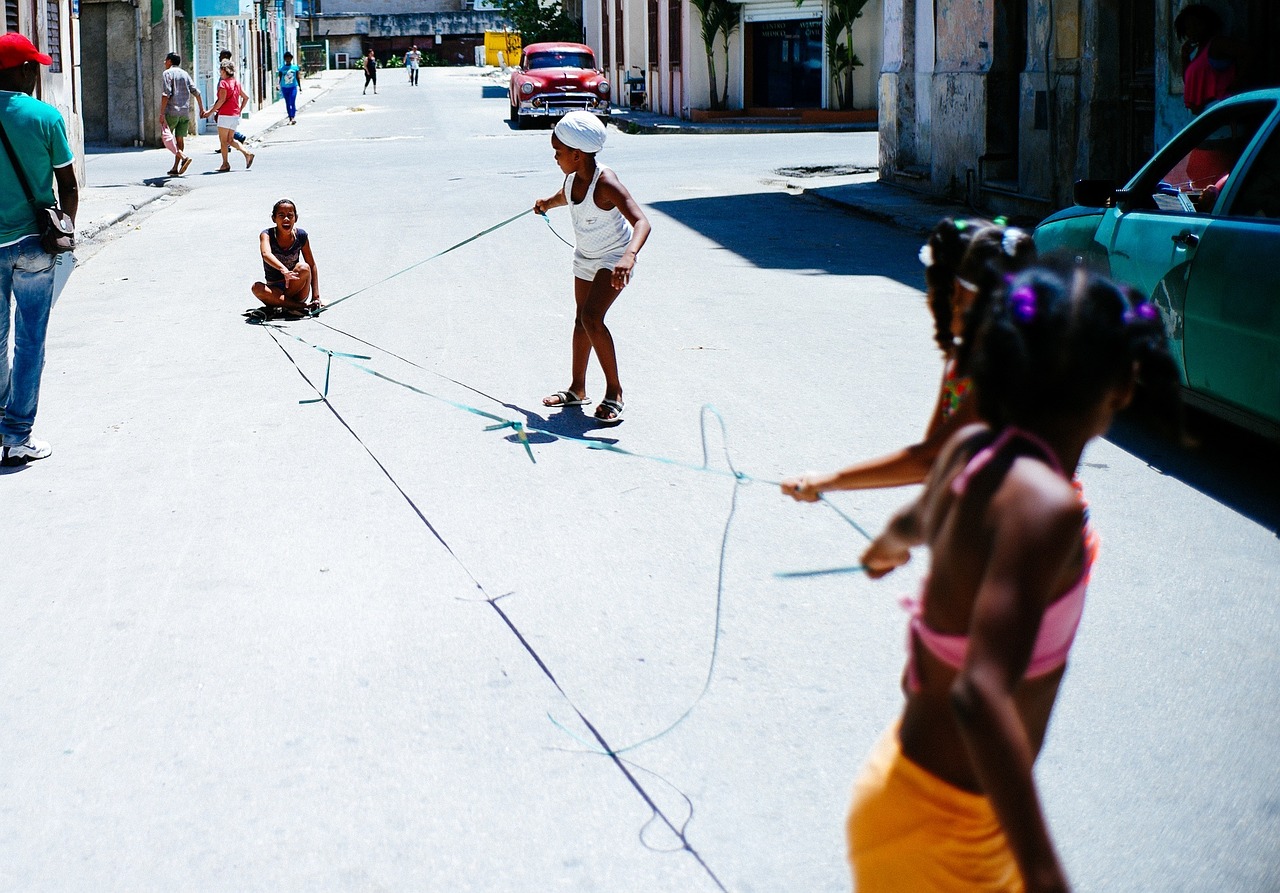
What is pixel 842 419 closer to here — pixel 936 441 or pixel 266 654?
pixel 266 654

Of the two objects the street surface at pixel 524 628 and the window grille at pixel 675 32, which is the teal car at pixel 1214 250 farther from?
the window grille at pixel 675 32

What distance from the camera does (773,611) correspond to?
15.7 ft

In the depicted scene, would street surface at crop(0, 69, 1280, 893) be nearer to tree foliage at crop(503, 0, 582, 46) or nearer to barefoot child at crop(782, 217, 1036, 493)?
barefoot child at crop(782, 217, 1036, 493)

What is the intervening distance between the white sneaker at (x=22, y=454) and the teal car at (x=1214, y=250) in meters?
5.05

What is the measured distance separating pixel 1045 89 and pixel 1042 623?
46.8ft

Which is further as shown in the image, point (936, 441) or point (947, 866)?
point (936, 441)

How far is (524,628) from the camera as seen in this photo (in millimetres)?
4699

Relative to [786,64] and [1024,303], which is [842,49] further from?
[1024,303]

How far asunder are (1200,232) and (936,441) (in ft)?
14.1

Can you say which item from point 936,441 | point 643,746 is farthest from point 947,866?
point 643,746

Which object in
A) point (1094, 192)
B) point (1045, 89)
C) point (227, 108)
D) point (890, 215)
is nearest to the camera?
point (1094, 192)

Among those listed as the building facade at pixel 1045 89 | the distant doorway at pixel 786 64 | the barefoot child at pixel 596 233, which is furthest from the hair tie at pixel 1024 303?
the distant doorway at pixel 786 64

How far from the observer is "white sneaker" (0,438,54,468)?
684cm

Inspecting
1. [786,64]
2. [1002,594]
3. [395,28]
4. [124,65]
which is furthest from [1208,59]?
[395,28]
